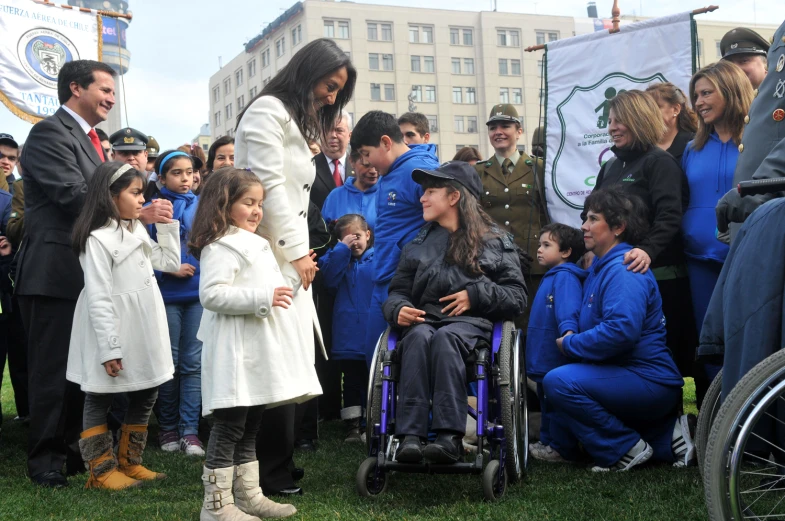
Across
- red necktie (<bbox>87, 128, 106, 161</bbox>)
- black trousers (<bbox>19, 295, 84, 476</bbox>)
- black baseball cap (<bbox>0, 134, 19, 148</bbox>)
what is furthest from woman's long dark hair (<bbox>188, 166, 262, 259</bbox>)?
black baseball cap (<bbox>0, 134, 19, 148</bbox>)

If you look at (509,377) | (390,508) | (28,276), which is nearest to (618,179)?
(509,377)

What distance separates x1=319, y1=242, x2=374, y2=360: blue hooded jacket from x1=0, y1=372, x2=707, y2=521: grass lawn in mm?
1083

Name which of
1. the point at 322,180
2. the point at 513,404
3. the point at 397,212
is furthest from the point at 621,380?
the point at 322,180

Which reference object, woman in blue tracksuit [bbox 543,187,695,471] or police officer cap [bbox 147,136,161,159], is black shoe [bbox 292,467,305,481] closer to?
woman in blue tracksuit [bbox 543,187,695,471]

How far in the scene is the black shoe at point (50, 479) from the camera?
4230 millimetres

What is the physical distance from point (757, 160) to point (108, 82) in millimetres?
3358

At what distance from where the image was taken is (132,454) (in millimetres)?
4430

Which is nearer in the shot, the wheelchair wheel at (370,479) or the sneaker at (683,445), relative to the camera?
the wheelchair wheel at (370,479)

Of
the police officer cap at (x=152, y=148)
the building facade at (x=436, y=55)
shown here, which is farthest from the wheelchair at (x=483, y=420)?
the building facade at (x=436, y=55)

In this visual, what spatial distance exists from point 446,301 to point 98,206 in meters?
1.79

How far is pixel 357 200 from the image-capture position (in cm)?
588

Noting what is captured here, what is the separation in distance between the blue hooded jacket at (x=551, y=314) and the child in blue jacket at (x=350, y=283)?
1225mm

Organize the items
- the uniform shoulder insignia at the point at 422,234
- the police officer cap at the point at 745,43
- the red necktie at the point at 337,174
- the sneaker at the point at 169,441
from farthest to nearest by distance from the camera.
→ 1. the red necktie at the point at 337,174
2. the sneaker at the point at 169,441
3. the police officer cap at the point at 745,43
4. the uniform shoulder insignia at the point at 422,234

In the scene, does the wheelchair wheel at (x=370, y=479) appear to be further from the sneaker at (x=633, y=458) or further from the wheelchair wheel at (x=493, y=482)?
the sneaker at (x=633, y=458)
